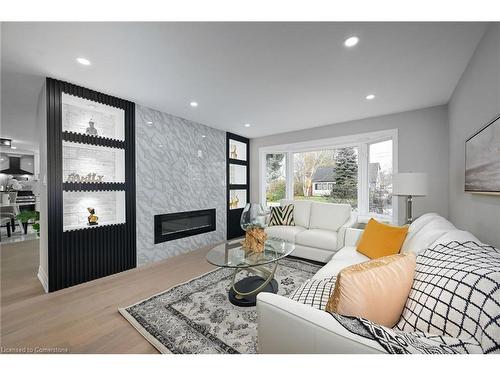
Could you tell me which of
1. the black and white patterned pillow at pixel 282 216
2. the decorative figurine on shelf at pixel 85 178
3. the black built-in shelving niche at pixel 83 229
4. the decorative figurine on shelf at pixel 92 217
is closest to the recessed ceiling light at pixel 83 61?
the black built-in shelving niche at pixel 83 229

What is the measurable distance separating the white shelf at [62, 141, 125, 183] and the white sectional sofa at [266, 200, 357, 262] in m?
2.59

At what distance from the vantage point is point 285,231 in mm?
3424

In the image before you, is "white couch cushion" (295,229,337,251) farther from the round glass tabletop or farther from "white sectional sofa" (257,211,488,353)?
"white sectional sofa" (257,211,488,353)

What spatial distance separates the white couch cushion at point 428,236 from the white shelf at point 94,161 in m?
3.43

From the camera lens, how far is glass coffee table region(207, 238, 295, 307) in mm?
1931

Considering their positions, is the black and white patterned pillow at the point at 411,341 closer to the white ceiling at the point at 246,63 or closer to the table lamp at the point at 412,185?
the white ceiling at the point at 246,63

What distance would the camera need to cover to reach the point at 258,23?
1.43 metres

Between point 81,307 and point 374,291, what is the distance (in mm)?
2587

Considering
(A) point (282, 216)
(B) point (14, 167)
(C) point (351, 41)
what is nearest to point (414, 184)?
(C) point (351, 41)

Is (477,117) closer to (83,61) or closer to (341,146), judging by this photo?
(341,146)

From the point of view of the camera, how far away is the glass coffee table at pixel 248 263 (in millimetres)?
1931
